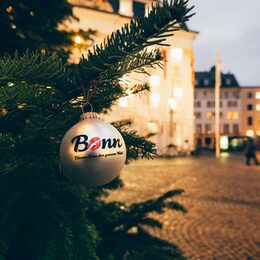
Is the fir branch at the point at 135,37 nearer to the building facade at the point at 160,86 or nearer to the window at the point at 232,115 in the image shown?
the building facade at the point at 160,86

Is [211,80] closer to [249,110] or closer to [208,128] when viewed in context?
[208,128]

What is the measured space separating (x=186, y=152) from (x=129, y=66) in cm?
3050

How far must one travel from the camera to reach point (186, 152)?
30875 millimetres

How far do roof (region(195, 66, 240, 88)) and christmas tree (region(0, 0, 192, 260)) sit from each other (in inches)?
2607

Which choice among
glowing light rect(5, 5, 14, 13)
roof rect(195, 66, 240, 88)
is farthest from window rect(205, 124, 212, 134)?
glowing light rect(5, 5, 14, 13)

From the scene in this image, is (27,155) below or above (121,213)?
above

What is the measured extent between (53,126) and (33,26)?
59.6 inches

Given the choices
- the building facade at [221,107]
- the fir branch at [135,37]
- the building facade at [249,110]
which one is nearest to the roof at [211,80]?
the building facade at [221,107]

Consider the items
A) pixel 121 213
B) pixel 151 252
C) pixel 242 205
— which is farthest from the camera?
pixel 242 205

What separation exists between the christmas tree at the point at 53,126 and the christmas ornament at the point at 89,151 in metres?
0.10

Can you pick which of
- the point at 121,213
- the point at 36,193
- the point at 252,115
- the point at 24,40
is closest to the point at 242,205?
the point at 121,213

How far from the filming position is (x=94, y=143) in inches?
37.7

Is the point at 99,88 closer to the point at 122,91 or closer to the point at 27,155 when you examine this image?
the point at 122,91

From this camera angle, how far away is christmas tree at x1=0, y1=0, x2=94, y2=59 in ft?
6.70
